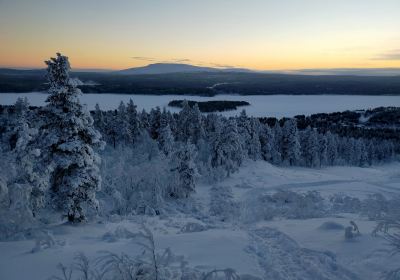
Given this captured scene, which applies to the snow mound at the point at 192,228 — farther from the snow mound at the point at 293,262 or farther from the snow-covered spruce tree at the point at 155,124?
the snow-covered spruce tree at the point at 155,124

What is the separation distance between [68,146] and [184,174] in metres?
20.8

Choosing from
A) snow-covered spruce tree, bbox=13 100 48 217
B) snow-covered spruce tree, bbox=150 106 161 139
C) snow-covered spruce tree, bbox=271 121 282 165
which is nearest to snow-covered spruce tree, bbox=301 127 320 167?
snow-covered spruce tree, bbox=271 121 282 165

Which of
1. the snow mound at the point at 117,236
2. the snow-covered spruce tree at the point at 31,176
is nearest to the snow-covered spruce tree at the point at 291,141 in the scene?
the snow-covered spruce tree at the point at 31,176

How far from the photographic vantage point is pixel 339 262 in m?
12.8

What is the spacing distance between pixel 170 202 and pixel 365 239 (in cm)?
2306

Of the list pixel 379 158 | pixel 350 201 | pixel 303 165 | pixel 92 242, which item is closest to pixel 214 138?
pixel 350 201

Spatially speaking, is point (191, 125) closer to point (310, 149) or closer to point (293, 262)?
point (310, 149)

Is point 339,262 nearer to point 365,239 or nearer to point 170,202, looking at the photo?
point 365,239

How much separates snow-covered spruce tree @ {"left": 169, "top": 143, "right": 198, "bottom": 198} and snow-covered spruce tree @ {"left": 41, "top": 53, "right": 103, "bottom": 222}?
1843cm

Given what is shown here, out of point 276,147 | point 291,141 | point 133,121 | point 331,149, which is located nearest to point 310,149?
point 291,141

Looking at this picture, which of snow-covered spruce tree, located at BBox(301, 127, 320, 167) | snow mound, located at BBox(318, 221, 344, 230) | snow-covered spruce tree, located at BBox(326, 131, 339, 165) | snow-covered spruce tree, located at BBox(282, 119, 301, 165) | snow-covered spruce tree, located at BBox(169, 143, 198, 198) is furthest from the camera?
snow-covered spruce tree, located at BBox(326, 131, 339, 165)

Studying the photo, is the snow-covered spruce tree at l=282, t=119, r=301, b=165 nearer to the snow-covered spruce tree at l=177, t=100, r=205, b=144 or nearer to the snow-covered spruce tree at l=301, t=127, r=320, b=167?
the snow-covered spruce tree at l=301, t=127, r=320, b=167

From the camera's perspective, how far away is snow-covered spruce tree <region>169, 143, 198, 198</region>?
119ft

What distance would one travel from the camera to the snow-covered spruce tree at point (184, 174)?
3638 centimetres
